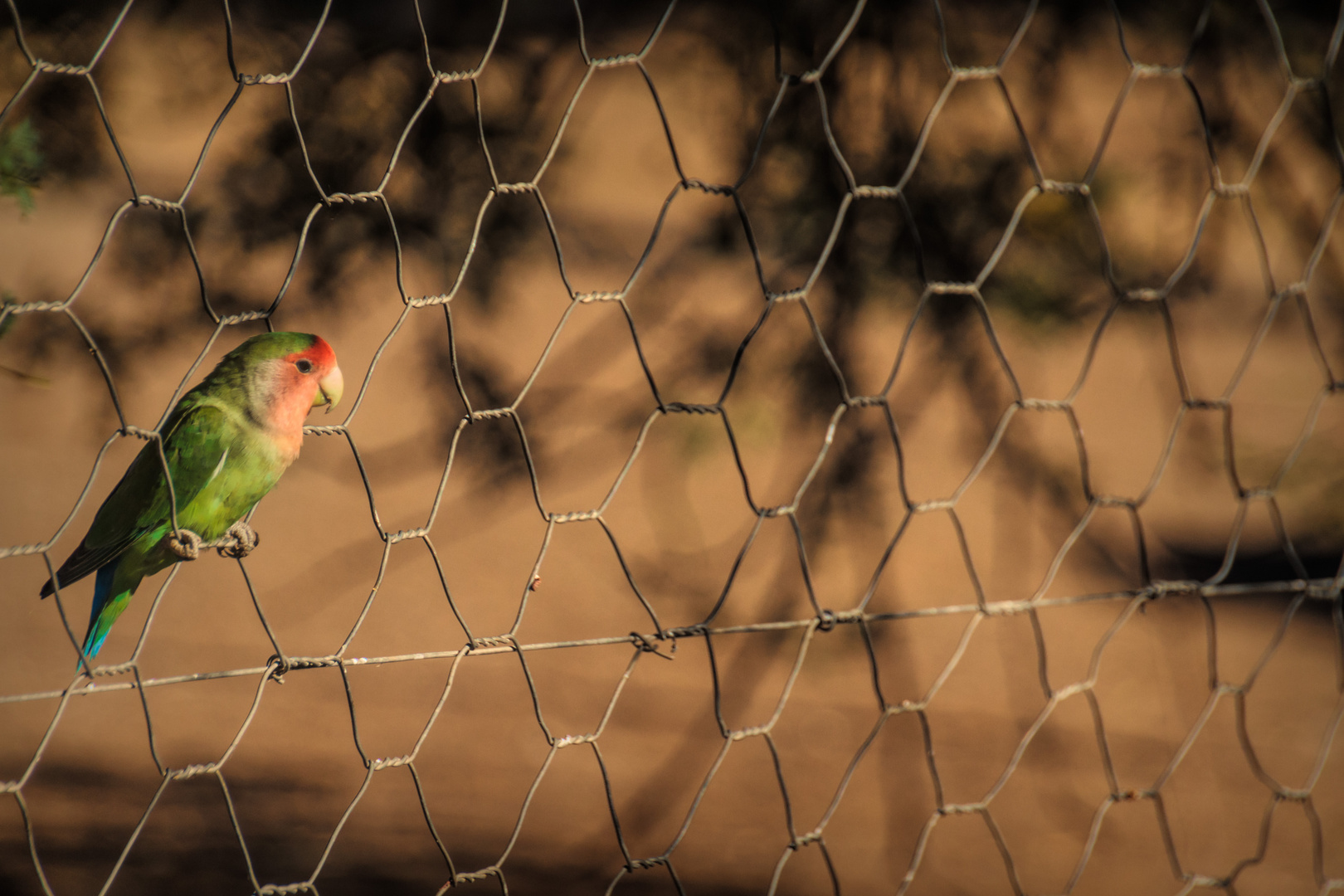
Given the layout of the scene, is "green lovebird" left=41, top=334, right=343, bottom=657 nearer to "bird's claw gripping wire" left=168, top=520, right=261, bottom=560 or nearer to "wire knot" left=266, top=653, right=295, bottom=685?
"bird's claw gripping wire" left=168, top=520, right=261, bottom=560

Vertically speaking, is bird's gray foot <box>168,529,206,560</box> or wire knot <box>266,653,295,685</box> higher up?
wire knot <box>266,653,295,685</box>

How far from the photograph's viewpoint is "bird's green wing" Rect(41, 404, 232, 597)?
3.79ft

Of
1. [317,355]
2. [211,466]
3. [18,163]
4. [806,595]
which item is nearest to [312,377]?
[317,355]

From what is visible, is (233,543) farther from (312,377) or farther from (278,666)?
(278,666)

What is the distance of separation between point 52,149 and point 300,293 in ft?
2.60

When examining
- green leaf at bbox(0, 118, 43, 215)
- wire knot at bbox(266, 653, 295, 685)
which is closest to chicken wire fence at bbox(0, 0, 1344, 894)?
wire knot at bbox(266, 653, 295, 685)

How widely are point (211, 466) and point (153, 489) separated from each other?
7 cm

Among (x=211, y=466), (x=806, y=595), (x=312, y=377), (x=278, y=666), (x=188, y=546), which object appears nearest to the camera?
(x=278, y=666)

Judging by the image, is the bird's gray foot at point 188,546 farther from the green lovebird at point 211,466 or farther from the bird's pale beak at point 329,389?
the bird's pale beak at point 329,389

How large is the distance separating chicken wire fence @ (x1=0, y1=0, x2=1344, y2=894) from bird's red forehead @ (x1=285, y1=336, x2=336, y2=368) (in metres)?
0.07

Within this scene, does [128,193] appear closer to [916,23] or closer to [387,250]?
[387,250]

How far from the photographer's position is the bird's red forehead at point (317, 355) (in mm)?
1288

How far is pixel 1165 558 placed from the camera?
8.64 ft

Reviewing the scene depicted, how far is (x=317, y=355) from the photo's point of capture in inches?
51.7
